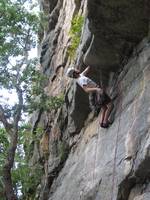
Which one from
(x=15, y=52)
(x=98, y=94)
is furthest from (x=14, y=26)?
(x=98, y=94)

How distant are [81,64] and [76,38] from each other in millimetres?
2780

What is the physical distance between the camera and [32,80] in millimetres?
16672

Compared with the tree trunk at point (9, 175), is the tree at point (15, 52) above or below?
above

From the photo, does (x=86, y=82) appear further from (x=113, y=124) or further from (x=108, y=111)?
(x=113, y=124)

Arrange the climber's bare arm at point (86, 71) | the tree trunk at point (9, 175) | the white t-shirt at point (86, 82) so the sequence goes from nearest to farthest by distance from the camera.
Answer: the white t-shirt at point (86, 82)
the climber's bare arm at point (86, 71)
the tree trunk at point (9, 175)

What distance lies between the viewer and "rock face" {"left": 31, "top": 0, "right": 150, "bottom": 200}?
965 cm

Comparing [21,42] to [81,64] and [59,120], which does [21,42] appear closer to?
[59,120]

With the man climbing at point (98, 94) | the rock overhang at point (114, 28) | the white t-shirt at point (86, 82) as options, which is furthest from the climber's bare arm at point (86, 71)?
the white t-shirt at point (86, 82)

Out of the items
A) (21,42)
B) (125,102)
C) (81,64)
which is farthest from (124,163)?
(21,42)

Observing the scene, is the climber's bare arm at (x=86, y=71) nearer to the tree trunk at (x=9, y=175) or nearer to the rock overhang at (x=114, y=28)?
the rock overhang at (x=114, y=28)

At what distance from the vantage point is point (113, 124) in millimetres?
11422

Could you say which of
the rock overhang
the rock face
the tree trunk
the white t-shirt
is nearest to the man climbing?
the white t-shirt

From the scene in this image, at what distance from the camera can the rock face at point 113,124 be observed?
9648 millimetres

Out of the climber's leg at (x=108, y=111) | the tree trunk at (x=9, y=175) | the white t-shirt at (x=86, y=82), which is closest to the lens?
the climber's leg at (x=108, y=111)
